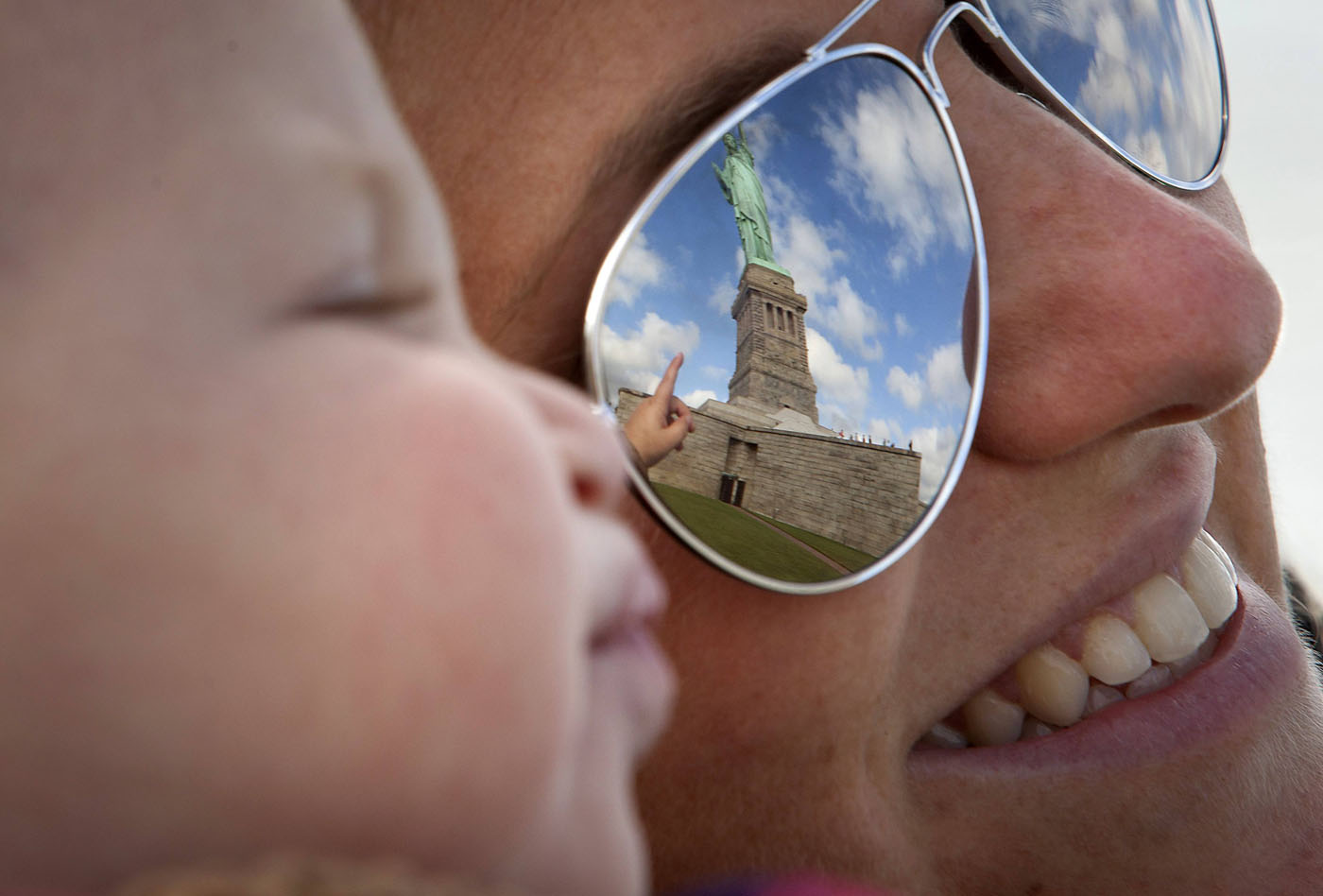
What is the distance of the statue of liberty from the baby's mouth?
0.54m

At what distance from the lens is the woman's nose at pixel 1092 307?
985 millimetres

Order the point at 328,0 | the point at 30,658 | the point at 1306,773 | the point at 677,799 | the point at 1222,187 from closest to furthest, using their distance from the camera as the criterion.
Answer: the point at 30,658 < the point at 328,0 < the point at 677,799 < the point at 1306,773 < the point at 1222,187

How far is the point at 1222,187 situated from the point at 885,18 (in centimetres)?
90

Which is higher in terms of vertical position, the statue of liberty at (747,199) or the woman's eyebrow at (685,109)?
the woman's eyebrow at (685,109)

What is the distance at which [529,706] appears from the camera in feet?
0.97

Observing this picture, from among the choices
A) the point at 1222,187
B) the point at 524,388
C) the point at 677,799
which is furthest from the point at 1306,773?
the point at 524,388

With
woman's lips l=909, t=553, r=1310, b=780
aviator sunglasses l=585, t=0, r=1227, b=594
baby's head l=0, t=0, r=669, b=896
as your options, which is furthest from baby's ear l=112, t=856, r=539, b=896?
woman's lips l=909, t=553, r=1310, b=780

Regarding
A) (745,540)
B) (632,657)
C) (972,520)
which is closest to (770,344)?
(745,540)

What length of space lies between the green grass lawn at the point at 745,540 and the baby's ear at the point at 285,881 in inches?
19.8

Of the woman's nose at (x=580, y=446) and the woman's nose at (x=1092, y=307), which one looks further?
the woman's nose at (x=1092, y=307)

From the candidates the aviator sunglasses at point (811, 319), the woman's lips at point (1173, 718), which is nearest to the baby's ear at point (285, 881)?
the aviator sunglasses at point (811, 319)

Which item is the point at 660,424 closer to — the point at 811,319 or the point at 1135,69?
the point at 811,319

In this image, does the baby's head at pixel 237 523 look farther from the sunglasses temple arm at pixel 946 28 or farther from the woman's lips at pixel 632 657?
the sunglasses temple arm at pixel 946 28

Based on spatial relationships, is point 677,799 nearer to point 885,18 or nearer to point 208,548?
point 208,548
